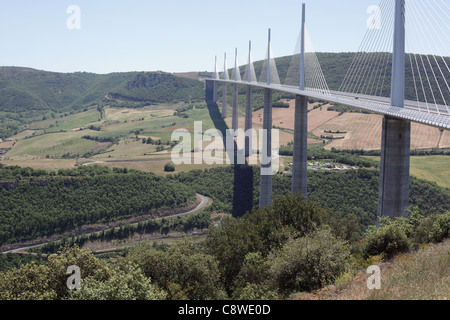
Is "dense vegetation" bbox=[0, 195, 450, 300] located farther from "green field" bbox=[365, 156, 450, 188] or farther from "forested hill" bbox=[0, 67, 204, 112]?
"forested hill" bbox=[0, 67, 204, 112]

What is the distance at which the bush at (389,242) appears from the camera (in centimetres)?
1265

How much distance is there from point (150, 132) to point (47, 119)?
5489 centimetres

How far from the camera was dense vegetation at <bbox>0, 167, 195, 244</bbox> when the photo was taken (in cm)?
3669

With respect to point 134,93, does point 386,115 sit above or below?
below

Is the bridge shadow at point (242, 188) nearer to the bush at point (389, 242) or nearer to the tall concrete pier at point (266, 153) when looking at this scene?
the tall concrete pier at point (266, 153)

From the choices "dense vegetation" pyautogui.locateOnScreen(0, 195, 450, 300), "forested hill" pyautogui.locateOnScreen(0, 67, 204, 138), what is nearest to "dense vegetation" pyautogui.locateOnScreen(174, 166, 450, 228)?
"dense vegetation" pyautogui.locateOnScreen(0, 195, 450, 300)

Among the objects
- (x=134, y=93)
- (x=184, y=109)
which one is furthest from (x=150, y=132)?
(x=134, y=93)

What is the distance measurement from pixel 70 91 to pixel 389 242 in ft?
544

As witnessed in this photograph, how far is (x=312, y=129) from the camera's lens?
221 ft

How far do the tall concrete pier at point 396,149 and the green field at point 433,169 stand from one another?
2728 centimetres

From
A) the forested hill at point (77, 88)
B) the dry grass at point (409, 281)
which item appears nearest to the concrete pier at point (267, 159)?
the dry grass at point (409, 281)
